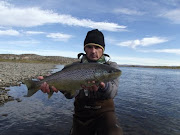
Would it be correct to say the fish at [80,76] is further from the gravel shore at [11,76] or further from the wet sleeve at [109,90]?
the gravel shore at [11,76]

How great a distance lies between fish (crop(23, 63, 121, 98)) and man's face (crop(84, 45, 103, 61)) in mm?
1014

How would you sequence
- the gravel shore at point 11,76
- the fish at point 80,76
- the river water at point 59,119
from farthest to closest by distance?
the gravel shore at point 11,76
the river water at point 59,119
the fish at point 80,76

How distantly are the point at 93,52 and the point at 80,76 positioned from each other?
128cm

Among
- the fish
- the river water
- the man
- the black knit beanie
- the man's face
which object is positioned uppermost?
the black knit beanie

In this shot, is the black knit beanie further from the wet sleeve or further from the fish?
the wet sleeve

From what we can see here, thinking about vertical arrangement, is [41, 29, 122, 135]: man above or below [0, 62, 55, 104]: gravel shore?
above

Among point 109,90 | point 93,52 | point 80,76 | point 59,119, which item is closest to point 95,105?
point 109,90

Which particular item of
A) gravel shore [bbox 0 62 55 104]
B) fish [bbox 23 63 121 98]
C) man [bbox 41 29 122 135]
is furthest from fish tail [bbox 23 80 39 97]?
gravel shore [bbox 0 62 55 104]

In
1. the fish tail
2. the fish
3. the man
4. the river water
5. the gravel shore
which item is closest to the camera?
the fish

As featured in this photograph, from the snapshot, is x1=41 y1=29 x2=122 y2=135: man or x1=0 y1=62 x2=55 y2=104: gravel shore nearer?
x1=41 y1=29 x2=122 y2=135: man

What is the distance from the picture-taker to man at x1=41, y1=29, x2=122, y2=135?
16.3 ft

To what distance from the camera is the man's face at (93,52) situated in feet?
19.1

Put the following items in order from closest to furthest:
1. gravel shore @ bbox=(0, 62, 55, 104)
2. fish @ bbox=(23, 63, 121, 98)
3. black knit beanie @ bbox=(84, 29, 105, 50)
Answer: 1. fish @ bbox=(23, 63, 121, 98)
2. black knit beanie @ bbox=(84, 29, 105, 50)
3. gravel shore @ bbox=(0, 62, 55, 104)

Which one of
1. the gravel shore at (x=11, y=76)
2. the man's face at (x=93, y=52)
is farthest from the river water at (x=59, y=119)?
the man's face at (x=93, y=52)
